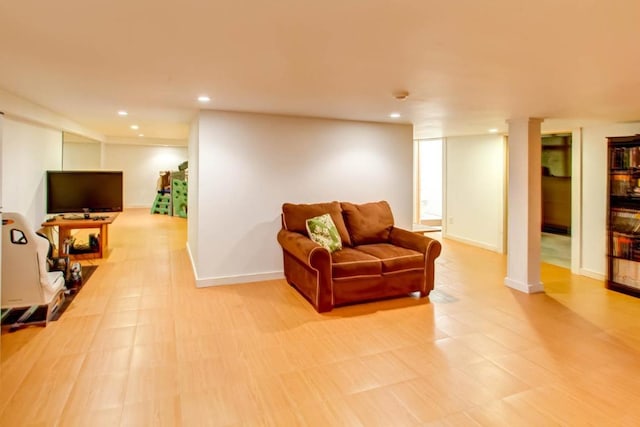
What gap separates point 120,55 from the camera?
231 cm

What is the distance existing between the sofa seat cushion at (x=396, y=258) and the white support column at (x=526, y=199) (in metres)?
1.29

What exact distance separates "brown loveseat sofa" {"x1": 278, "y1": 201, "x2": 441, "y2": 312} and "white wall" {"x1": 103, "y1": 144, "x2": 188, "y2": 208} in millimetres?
8537

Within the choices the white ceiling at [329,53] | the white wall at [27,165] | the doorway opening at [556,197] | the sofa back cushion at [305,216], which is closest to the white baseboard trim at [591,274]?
the doorway opening at [556,197]

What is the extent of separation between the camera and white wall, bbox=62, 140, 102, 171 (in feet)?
32.4

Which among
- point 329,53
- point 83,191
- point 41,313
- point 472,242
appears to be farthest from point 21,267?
point 472,242

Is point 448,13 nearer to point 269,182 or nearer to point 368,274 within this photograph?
point 368,274

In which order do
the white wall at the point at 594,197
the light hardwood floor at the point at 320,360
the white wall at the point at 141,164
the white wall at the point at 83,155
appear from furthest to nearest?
the white wall at the point at 141,164 < the white wall at the point at 83,155 < the white wall at the point at 594,197 < the light hardwood floor at the point at 320,360

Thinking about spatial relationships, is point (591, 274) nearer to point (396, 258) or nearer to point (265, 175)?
point (396, 258)

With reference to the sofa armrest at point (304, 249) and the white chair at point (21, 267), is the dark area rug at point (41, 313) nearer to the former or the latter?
the white chair at point (21, 267)

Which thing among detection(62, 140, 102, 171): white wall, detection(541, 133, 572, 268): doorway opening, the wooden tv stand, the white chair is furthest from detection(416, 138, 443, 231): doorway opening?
detection(62, 140, 102, 171): white wall

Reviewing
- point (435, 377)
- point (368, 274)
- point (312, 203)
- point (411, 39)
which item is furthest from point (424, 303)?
point (411, 39)

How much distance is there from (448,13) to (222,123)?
319 centimetres

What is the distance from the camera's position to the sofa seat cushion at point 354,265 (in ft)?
12.1

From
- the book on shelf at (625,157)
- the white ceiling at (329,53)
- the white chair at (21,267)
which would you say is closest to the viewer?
the white ceiling at (329,53)
